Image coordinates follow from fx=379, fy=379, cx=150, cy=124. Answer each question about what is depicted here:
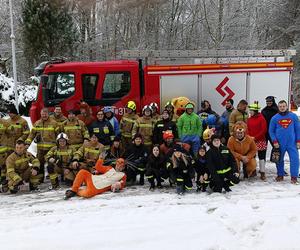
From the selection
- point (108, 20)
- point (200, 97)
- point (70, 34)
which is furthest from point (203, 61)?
point (108, 20)

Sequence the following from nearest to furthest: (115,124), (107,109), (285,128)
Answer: (285,128) < (115,124) < (107,109)

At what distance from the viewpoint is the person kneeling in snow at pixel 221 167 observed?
22.3ft

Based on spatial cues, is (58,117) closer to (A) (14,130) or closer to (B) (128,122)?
(A) (14,130)

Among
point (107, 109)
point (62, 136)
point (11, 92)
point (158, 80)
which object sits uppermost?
point (158, 80)

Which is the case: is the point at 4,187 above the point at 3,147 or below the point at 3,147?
below

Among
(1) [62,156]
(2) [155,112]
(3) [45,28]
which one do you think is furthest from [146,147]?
(3) [45,28]

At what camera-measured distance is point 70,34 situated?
24.3m

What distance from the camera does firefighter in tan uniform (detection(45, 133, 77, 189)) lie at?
7504 millimetres

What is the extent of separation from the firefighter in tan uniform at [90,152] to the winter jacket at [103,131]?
316mm

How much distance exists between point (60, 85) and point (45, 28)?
1575cm

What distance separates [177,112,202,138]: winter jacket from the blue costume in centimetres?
145

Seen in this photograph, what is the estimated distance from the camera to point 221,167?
6828mm

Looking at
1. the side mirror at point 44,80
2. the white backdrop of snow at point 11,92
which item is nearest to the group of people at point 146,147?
the side mirror at point 44,80

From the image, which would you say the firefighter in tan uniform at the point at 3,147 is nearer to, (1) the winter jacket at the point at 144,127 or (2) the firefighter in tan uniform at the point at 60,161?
(2) the firefighter in tan uniform at the point at 60,161
